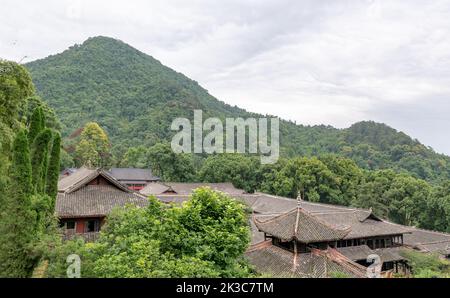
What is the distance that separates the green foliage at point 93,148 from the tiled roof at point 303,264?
46.4 meters

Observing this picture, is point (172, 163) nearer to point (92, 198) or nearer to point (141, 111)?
point (92, 198)

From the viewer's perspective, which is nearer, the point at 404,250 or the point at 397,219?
the point at 404,250

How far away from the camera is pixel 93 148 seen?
194 ft

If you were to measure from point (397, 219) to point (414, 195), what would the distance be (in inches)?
148

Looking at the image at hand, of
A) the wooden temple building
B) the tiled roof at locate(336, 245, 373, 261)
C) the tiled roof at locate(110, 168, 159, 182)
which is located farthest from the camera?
the tiled roof at locate(110, 168, 159, 182)

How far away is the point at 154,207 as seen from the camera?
9.15 m

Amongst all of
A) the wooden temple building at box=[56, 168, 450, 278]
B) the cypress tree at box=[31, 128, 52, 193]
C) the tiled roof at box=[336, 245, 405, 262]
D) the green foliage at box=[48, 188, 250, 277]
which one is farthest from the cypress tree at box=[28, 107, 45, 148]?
the tiled roof at box=[336, 245, 405, 262]

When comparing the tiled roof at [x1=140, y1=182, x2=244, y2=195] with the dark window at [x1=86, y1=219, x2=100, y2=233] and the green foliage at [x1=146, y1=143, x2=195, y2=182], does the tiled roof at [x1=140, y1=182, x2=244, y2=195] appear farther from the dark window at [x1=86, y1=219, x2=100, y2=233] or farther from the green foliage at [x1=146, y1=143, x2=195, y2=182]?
the dark window at [x1=86, y1=219, x2=100, y2=233]

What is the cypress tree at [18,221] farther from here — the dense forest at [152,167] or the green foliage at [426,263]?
the green foliage at [426,263]

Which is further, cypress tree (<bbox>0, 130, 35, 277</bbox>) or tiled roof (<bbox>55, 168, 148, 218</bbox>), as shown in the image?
tiled roof (<bbox>55, 168, 148, 218</bbox>)

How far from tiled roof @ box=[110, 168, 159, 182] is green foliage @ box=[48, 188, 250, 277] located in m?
44.5

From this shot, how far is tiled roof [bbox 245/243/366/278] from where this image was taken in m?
14.7
